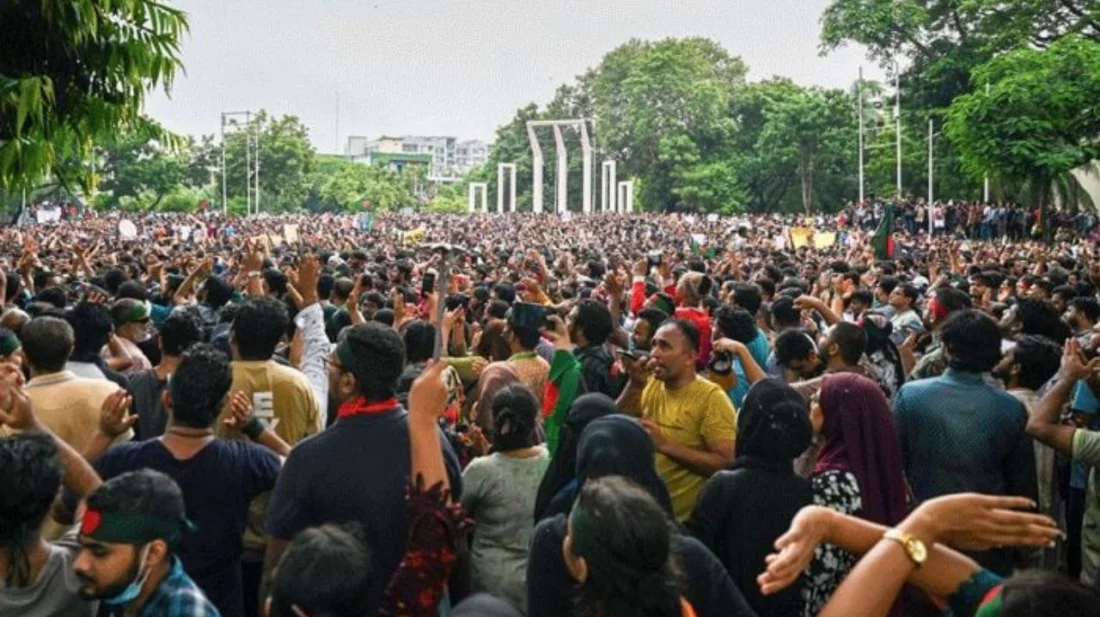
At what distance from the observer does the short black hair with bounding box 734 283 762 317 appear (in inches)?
343

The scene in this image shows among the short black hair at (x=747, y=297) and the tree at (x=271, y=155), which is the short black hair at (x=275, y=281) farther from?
the tree at (x=271, y=155)

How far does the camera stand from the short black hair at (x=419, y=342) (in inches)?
255

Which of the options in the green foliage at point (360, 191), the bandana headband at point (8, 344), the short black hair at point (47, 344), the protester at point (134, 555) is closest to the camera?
the protester at point (134, 555)

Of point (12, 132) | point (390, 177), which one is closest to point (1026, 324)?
point (12, 132)

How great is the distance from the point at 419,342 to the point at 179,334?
1.41m

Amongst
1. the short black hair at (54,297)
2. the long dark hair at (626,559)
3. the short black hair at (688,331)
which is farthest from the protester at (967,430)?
the short black hair at (54,297)

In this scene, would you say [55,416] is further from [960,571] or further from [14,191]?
[14,191]

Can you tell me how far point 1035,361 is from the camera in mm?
5664

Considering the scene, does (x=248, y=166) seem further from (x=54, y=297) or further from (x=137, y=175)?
(x=54, y=297)

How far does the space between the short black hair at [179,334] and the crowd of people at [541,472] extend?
0.01 m

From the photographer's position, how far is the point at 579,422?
164 inches

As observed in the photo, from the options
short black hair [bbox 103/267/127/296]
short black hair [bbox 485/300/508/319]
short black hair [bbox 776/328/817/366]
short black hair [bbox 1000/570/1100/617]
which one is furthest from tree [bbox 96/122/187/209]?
short black hair [bbox 1000/570/1100/617]

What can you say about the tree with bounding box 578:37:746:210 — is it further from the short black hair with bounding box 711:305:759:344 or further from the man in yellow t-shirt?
the man in yellow t-shirt

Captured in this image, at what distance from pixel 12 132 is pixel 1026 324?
7.43 meters
